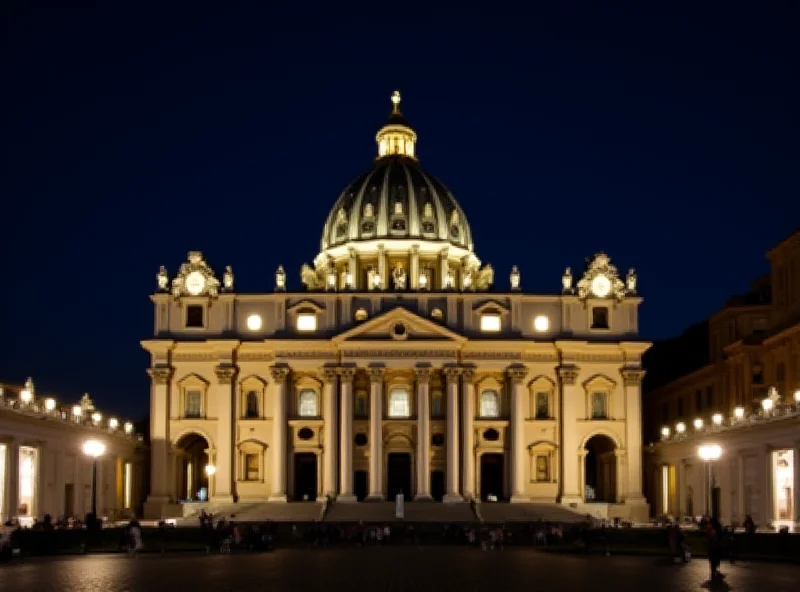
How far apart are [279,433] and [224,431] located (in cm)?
429

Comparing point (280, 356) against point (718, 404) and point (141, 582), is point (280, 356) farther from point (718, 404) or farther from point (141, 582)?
point (141, 582)

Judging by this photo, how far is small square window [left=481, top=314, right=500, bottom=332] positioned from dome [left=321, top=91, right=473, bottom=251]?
24532mm

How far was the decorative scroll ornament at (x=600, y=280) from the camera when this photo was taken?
105 metres

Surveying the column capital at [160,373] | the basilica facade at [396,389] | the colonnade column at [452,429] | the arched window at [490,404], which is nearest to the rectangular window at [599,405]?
the basilica facade at [396,389]

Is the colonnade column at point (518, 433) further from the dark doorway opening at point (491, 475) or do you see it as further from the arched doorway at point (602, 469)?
the arched doorway at point (602, 469)

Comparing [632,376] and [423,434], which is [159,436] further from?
[632,376]

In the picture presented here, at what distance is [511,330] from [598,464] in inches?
632

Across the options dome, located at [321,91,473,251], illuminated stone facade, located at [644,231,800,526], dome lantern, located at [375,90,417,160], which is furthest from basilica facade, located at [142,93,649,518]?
dome lantern, located at [375,90,417,160]

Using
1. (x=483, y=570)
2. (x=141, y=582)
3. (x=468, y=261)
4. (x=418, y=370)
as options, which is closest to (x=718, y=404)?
(x=418, y=370)

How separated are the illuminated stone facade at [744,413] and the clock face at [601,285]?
32.0ft

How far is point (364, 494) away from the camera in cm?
10250

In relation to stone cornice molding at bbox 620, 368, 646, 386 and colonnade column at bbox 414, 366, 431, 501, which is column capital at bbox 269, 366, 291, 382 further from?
stone cornice molding at bbox 620, 368, 646, 386

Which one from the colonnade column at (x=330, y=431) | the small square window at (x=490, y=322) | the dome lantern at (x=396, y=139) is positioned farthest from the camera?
the dome lantern at (x=396, y=139)

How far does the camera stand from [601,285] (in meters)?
105
